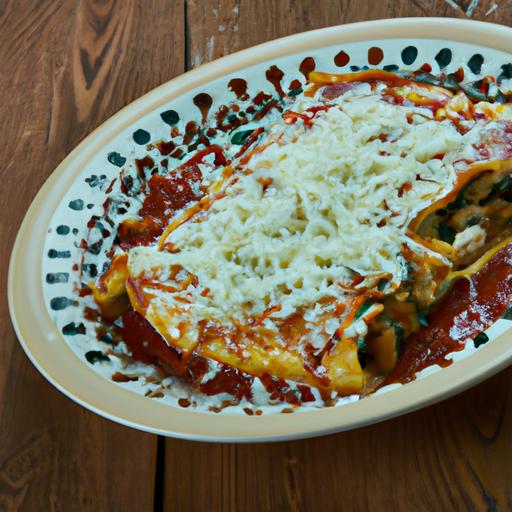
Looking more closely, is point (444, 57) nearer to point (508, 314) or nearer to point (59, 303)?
point (508, 314)

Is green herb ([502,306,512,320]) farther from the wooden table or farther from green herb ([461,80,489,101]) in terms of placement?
green herb ([461,80,489,101])

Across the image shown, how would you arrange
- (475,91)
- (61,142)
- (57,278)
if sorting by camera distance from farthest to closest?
(61,142)
(475,91)
(57,278)

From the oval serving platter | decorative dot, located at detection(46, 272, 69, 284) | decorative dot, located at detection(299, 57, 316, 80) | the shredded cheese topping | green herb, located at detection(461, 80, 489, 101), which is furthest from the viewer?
decorative dot, located at detection(299, 57, 316, 80)

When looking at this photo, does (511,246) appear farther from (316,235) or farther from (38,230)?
(38,230)

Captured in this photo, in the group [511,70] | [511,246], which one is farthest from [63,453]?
[511,70]

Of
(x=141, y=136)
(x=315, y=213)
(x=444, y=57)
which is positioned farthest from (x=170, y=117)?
(x=444, y=57)

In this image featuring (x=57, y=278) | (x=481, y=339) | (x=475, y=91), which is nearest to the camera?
(x=481, y=339)

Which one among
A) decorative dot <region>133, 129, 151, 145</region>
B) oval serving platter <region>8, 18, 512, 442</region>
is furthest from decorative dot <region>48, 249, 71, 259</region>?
decorative dot <region>133, 129, 151, 145</region>
